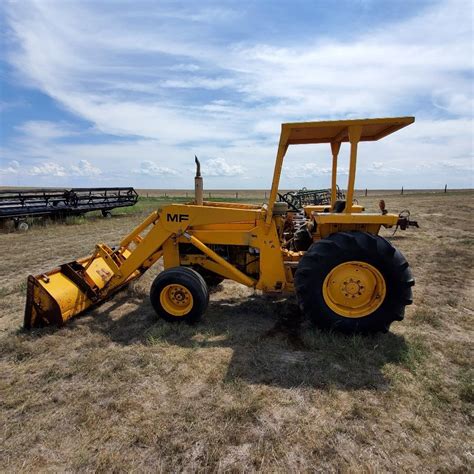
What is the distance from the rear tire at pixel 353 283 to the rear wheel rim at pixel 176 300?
1.45m

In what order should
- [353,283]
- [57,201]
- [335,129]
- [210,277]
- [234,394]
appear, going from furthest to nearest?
1. [57,201]
2. [210,277]
3. [335,129]
4. [353,283]
5. [234,394]

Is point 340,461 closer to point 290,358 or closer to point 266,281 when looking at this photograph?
point 290,358

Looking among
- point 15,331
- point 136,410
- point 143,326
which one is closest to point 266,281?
point 143,326

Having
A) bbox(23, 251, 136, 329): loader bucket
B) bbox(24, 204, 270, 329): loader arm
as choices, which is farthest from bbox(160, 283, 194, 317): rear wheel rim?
bbox(23, 251, 136, 329): loader bucket

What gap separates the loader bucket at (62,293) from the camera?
4570 mm

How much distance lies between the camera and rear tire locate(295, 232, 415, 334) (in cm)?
409

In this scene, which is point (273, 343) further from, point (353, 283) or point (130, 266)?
point (130, 266)

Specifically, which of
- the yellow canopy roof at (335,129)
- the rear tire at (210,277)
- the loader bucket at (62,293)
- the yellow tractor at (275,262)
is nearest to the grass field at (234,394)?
the loader bucket at (62,293)

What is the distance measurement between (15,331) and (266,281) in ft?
10.5

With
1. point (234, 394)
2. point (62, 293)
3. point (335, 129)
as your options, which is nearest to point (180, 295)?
point (62, 293)

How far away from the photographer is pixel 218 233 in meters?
5.09

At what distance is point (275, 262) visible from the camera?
4.86 m

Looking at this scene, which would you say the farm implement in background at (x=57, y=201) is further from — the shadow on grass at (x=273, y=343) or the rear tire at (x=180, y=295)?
the rear tire at (x=180, y=295)

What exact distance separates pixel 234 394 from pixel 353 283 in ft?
6.16
